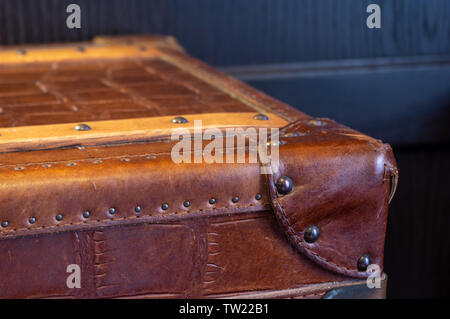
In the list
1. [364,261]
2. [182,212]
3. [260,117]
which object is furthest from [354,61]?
[182,212]

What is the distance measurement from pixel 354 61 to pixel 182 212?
1.20 m

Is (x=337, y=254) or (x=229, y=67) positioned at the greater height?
(x=229, y=67)

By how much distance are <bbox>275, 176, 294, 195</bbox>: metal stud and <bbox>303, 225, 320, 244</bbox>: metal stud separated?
61mm

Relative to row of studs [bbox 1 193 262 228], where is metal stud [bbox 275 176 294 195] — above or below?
above

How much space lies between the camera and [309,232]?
2.72ft

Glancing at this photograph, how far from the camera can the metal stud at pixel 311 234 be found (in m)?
0.83

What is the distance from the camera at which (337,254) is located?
2.78 ft

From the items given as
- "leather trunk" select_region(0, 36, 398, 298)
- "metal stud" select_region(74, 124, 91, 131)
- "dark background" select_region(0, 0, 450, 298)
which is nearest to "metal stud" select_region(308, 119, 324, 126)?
"leather trunk" select_region(0, 36, 398, 298)

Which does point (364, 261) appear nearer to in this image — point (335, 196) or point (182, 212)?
point (335, 196)

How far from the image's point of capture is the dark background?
1703 millimetres

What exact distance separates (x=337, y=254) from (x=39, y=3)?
3.71ft

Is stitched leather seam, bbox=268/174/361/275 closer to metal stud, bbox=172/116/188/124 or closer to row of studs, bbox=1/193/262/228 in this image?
row of studs, bbox=1/193/262/228

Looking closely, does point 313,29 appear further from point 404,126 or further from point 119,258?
point 119,258

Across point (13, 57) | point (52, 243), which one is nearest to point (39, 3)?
point (13, 57)
